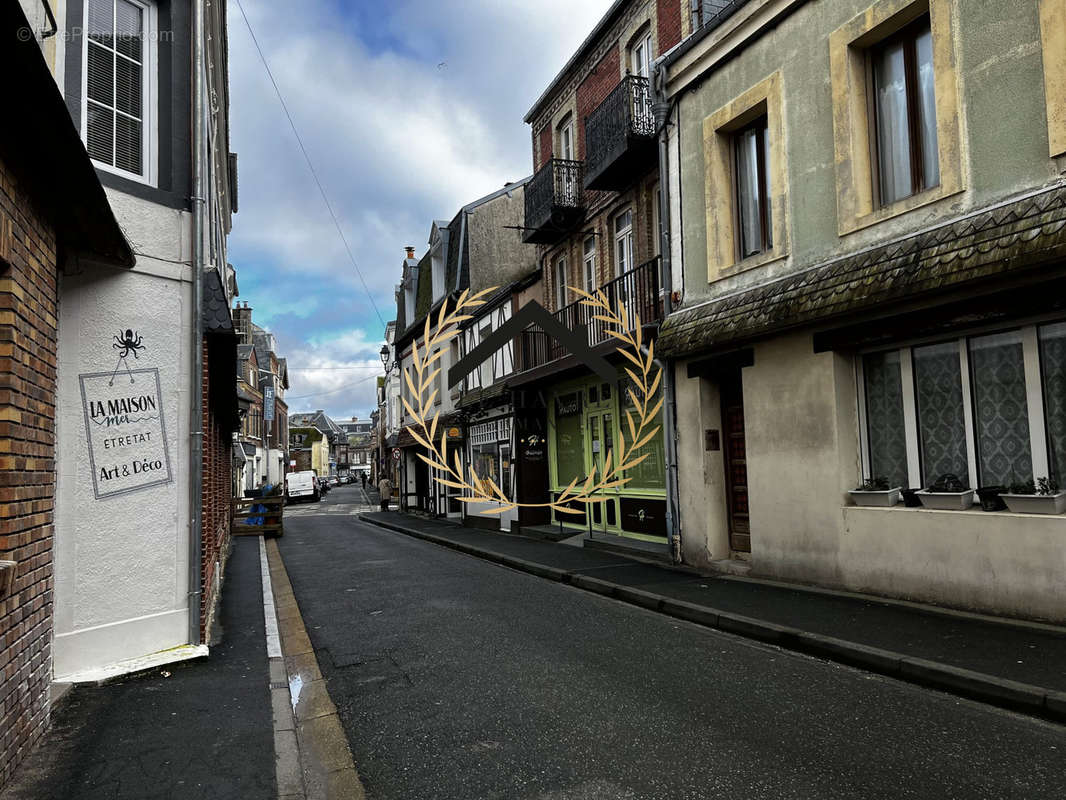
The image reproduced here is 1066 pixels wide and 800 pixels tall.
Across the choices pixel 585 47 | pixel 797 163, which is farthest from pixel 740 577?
pixel 585 47

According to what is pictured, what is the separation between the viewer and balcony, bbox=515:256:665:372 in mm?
12711

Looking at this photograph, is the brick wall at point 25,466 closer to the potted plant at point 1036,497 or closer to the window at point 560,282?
the potted plant at point 1036,497

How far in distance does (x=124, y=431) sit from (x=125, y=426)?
0.04m

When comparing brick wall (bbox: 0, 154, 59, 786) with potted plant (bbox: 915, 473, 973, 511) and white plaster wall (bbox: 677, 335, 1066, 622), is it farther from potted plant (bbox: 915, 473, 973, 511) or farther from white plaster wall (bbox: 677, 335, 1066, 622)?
potted plant (bbox: 915, 473, 973, 511)

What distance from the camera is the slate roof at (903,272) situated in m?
6.44

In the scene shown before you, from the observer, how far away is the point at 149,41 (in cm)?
663

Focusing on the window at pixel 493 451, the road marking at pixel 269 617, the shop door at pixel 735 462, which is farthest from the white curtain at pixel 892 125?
the window at pixel 493 451

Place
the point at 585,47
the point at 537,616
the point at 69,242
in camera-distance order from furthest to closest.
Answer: the point at 585,47 → the point at 537,616 → the point at 69,242

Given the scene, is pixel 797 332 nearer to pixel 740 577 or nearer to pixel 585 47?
pixel 740 577

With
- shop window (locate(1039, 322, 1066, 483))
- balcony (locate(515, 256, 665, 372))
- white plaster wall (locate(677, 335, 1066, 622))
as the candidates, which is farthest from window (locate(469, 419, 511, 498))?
shop window (locate(1039, 322, 1066, 483))

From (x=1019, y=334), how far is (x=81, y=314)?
821 centimetres

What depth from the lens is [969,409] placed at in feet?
24.9

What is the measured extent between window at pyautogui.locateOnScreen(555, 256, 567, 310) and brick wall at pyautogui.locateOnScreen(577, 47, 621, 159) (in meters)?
2.38

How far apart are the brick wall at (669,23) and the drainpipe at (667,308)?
1461 mm
